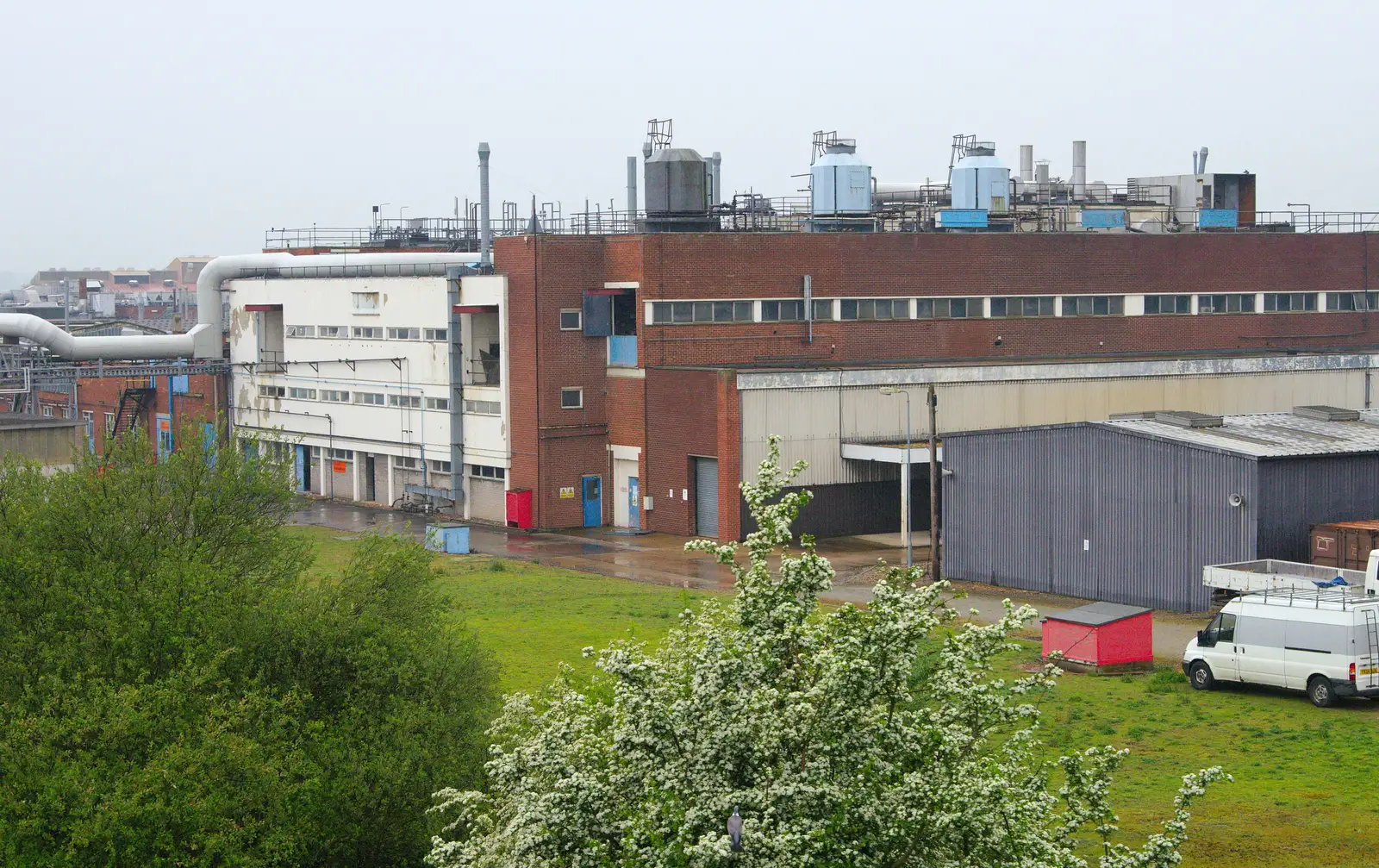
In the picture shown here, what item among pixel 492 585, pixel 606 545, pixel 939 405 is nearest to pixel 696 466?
pixel 606 545

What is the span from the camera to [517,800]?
47.0ft

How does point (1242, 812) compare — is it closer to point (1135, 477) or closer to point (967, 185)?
point (1135, 477)

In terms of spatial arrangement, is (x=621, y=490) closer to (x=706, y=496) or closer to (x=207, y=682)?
(x=706, y=496)

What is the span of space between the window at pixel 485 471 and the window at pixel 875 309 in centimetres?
1261

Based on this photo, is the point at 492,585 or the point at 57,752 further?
the point at 492,585

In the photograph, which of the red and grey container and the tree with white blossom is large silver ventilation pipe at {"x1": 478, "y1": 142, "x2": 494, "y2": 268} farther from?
the tree with white blossom

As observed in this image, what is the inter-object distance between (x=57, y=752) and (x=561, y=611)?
21.3 meters

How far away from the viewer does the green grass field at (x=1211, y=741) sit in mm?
21859

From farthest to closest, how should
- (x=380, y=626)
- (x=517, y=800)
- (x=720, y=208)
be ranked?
1. (x=720, y=208)
2. (x=380, y=626)
3. (x=517, y=800)

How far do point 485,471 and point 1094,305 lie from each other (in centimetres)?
2307

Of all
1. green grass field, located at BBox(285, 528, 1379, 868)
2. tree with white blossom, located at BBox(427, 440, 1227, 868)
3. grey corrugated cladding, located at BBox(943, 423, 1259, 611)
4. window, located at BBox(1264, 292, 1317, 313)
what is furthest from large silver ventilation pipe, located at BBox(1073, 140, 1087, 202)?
tree with white blossom, located at BBox(427, 440, 1227, 868)

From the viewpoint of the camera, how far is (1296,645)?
29.1 metres

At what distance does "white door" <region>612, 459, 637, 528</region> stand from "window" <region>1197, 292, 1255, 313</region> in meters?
24.3

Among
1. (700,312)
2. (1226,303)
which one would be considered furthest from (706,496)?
(1226,303)
